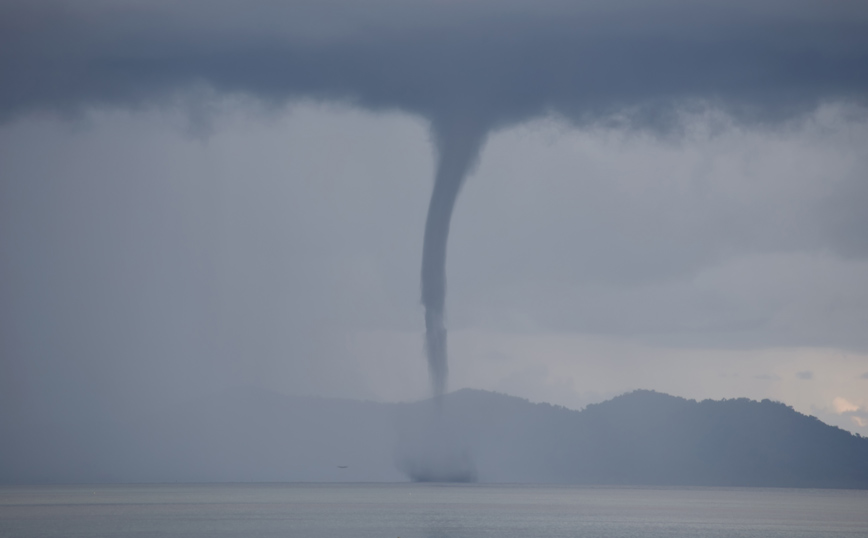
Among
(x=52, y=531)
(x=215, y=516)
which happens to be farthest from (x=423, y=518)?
(x=52, y=531)

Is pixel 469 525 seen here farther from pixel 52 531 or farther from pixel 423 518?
pixel 52 531

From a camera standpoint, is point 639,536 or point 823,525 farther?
point 823,525

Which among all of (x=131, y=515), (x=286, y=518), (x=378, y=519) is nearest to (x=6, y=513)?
(x=131, y=515)

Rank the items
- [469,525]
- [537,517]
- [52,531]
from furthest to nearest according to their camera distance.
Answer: [537,517] < [469,525] < [52,531]

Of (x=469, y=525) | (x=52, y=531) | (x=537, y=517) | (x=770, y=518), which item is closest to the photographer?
(x=52, y=531)

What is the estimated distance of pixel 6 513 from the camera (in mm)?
150750

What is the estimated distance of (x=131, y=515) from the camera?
483 ft

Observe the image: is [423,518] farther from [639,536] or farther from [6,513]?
[6,513]

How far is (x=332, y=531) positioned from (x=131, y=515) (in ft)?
171

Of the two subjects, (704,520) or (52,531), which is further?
(704,520)

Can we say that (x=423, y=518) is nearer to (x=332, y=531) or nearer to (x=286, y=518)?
(x=286, y=518)

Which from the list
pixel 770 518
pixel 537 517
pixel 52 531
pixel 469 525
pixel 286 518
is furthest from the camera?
pixel 770 518

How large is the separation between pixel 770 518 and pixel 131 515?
360 feet

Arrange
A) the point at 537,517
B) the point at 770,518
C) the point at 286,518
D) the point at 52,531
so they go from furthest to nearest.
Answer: the point at 770,518
the point at 537,517
the point at 286,518
the point at 52,531
